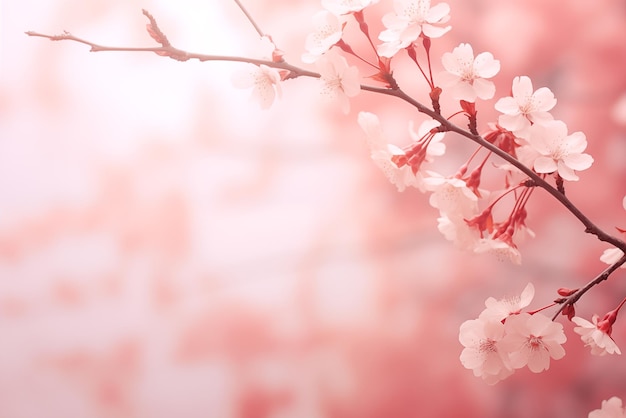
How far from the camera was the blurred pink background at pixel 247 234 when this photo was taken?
1460 mm

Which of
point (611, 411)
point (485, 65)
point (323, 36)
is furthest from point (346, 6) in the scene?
point (611, 411)

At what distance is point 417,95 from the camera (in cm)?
149

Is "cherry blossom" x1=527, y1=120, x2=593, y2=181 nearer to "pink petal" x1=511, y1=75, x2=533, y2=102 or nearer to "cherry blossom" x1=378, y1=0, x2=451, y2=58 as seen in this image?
"pink petal" x1=511, y1=75, x2=533, y2=102

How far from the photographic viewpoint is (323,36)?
29.2 inches

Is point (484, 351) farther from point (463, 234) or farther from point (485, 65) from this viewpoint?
point (485, 65)

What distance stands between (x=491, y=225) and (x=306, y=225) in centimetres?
78

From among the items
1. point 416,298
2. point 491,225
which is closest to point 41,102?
point 416,298

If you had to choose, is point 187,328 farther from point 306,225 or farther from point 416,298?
point 416,298

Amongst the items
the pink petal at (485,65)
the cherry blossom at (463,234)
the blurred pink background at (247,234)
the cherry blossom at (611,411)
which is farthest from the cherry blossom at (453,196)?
the blurred pink background at (247,234)

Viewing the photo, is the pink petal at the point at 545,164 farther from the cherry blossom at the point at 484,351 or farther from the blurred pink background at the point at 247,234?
the blurred pink background at the point at 247,234

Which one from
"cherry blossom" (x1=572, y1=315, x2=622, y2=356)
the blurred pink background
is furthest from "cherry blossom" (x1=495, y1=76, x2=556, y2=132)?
the blurred pink background

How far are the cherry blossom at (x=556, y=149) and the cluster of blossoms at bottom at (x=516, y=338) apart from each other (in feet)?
0.40

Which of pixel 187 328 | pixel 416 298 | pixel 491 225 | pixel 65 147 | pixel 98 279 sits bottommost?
pixel 491 225

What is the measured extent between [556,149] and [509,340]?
20 cm
